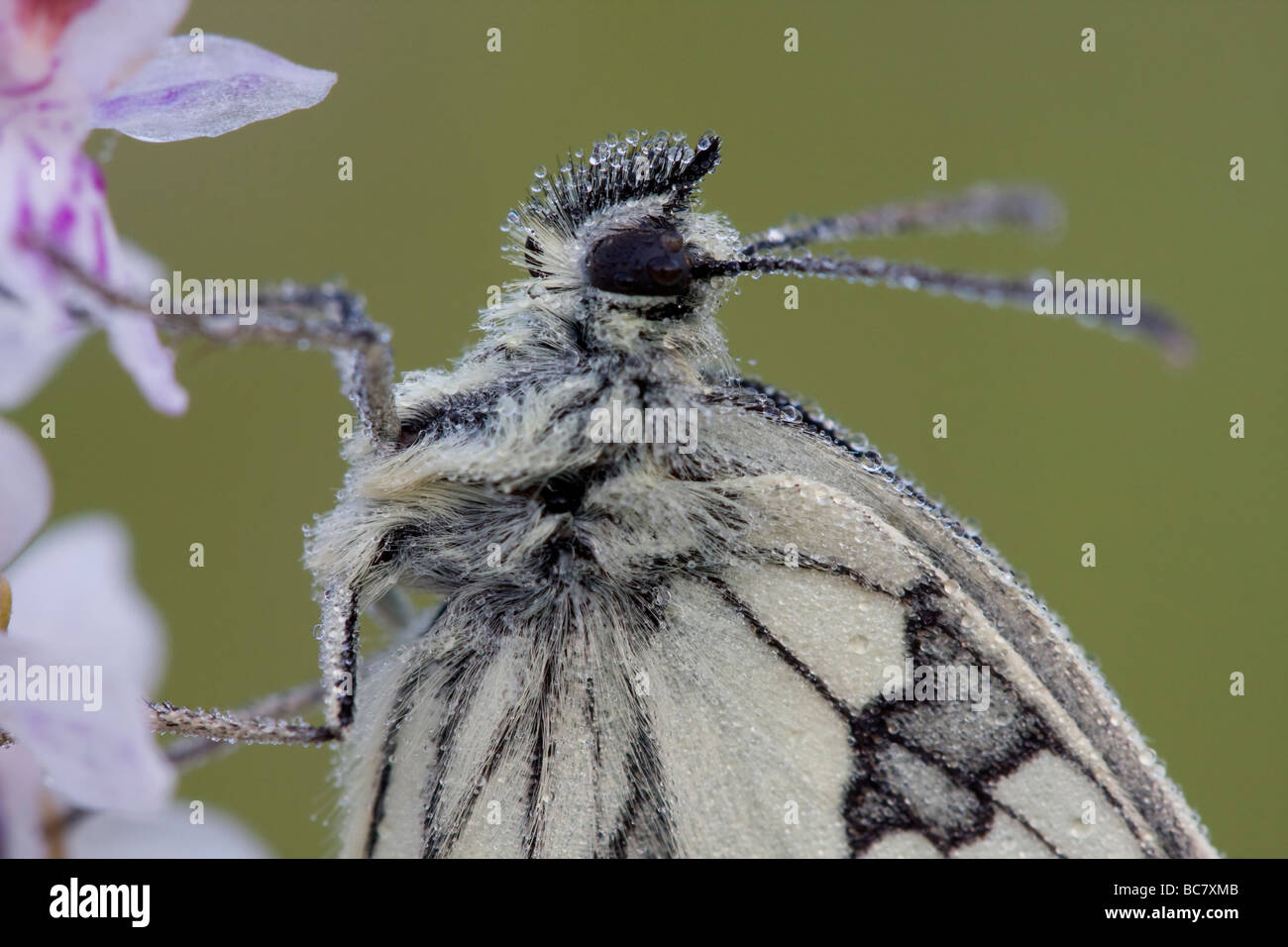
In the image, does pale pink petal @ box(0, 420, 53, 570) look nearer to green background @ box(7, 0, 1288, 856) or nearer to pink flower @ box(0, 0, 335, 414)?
pink flower @ box(0, 0, 335, 414)

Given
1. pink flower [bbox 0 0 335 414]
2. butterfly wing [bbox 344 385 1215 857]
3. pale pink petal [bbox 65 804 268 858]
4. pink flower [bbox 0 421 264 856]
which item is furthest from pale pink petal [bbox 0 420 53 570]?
butterfly wing [bbox 344 385 1215 857]

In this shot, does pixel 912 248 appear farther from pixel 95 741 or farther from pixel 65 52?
pixel 95 741

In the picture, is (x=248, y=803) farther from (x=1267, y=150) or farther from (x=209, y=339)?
(x=1267, y=150)

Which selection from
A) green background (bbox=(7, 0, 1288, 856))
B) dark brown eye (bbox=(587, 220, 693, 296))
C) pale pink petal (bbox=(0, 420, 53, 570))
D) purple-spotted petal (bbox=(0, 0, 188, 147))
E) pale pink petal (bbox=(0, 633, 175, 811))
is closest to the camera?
pale pink petal (bbox=(0, 633, 175, 811))

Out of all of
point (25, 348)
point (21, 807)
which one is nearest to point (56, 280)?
point (25, 348)

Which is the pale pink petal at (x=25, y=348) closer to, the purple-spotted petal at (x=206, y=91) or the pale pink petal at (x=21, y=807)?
the purple-spotted petal at (x=206, y=91)

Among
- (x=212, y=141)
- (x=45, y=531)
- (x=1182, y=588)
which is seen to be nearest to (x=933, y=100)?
(x=1182, y=588)

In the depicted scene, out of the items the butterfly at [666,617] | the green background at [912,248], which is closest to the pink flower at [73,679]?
the butterfly at [666,617]
